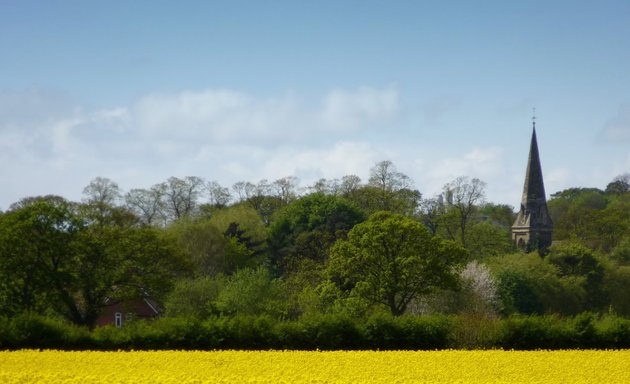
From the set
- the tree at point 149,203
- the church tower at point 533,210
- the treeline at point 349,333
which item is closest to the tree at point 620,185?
the church tower at point 533,210

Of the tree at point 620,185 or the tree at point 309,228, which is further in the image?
the tree at point 620,185

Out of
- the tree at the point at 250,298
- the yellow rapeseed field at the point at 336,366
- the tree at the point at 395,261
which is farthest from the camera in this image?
the tree at the point at 395,261

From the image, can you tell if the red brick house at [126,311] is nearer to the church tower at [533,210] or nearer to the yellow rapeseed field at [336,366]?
the yellow rapeseed field at [336,366]

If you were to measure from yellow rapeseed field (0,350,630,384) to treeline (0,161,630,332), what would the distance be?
8260mm

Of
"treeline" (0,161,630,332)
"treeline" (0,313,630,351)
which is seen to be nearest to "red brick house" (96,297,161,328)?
"treeline" (0,161,630,332)

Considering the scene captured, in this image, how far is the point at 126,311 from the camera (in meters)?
65.6

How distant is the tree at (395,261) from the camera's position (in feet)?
204

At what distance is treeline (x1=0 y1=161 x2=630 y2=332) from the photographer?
192ft

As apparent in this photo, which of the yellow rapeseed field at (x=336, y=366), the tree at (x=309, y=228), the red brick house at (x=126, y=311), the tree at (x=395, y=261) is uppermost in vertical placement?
the tree at (x=309, y=228)

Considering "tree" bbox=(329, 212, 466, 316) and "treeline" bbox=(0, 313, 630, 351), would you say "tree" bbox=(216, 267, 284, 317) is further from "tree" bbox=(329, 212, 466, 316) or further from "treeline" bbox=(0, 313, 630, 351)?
"treeline" bbox=(0, 313, 630, 351)

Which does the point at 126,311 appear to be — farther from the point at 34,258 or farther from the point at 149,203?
the point at 149,203

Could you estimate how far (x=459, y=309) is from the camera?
69.2 meters

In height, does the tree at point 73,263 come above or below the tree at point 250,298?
above

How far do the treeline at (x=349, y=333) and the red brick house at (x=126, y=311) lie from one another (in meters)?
22.8
